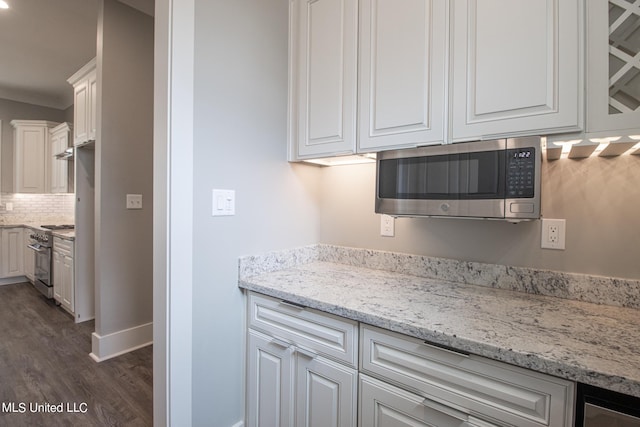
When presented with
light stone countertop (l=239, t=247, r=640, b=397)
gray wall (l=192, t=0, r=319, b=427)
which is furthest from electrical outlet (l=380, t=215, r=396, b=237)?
gray wall (l=192, t=0, r=319, b=427)

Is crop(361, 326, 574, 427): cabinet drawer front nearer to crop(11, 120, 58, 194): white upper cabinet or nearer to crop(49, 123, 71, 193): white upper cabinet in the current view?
crop(49, 123, 71, 193): white upper cabinet

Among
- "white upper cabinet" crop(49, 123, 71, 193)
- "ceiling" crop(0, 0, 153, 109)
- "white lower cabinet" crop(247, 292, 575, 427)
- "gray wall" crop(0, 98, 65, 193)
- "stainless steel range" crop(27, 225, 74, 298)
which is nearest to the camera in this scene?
"white lower cabinet" crop(247, 292, 575, 427)

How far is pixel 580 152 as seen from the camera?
1.11 meters

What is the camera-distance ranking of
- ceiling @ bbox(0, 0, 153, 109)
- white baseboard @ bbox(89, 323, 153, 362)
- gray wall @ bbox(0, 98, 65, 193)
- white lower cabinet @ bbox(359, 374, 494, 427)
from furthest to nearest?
gray wall @ bbox(0, 98, 65, 193)
ceiling @ bbox(0, 0, 153, 109)
white baseboard @ bbox(89, 323, 153, 362)
white lower cabinet @ bbox(359, 374, 494, 427)

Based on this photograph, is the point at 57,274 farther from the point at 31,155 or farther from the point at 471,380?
the point at 471,380

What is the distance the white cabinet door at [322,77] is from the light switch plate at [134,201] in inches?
70.7

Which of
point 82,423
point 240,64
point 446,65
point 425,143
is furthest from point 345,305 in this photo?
point 82,423

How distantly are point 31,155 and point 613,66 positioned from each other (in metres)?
6.43

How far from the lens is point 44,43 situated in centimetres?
321

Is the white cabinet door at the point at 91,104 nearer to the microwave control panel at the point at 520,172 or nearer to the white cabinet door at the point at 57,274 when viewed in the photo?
the white cabinet door at the point at 57,274

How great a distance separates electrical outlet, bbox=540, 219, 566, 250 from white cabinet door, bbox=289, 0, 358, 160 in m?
0.89

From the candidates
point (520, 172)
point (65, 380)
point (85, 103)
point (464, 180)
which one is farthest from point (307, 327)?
point (85, 103)

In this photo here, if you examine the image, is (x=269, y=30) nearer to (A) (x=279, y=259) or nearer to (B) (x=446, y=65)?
(B) (x=446, y=65)

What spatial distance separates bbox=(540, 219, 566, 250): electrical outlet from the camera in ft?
3.95
